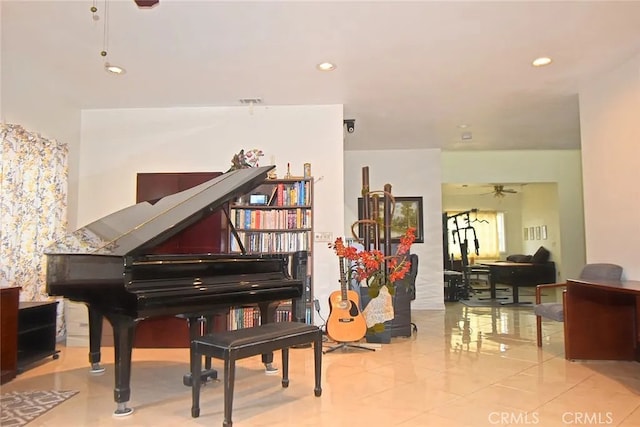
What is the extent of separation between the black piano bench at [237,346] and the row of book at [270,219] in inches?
78.6

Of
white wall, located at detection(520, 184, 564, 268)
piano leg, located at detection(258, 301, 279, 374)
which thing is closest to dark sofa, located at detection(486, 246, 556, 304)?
white wall, located at detection(520, 184, 564, 268)

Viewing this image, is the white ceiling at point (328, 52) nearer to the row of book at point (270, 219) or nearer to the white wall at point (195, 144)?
the white wall at point (195, 144)

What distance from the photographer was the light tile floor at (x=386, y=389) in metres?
2.69

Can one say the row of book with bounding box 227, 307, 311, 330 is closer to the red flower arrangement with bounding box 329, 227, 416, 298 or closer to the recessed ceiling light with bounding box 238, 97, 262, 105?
the red flower arrangement with bounding box 329, 227, 416, 298

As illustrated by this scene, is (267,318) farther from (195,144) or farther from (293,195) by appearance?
(195,144)

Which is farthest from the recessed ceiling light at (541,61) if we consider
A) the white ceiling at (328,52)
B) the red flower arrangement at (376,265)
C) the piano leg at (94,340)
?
the piano leg at (94,340)

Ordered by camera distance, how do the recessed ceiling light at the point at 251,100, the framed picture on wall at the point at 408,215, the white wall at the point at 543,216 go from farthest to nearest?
the white wall at the point at 543,216
the framed picture on wall at the point at 408,215
the recessed ceiling light at the point at 251,100

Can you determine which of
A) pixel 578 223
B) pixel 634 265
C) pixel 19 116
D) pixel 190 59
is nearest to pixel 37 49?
pixel 19 116

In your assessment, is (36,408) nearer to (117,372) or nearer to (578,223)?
(117,372)

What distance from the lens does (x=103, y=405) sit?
2.96 meters

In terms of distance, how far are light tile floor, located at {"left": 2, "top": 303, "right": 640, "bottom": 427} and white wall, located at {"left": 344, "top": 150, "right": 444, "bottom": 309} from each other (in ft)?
8.99

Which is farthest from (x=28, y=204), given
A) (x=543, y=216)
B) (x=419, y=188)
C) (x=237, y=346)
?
(x=543, y=216)

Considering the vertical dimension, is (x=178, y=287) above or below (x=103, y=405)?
above

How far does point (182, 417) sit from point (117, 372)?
490mm
